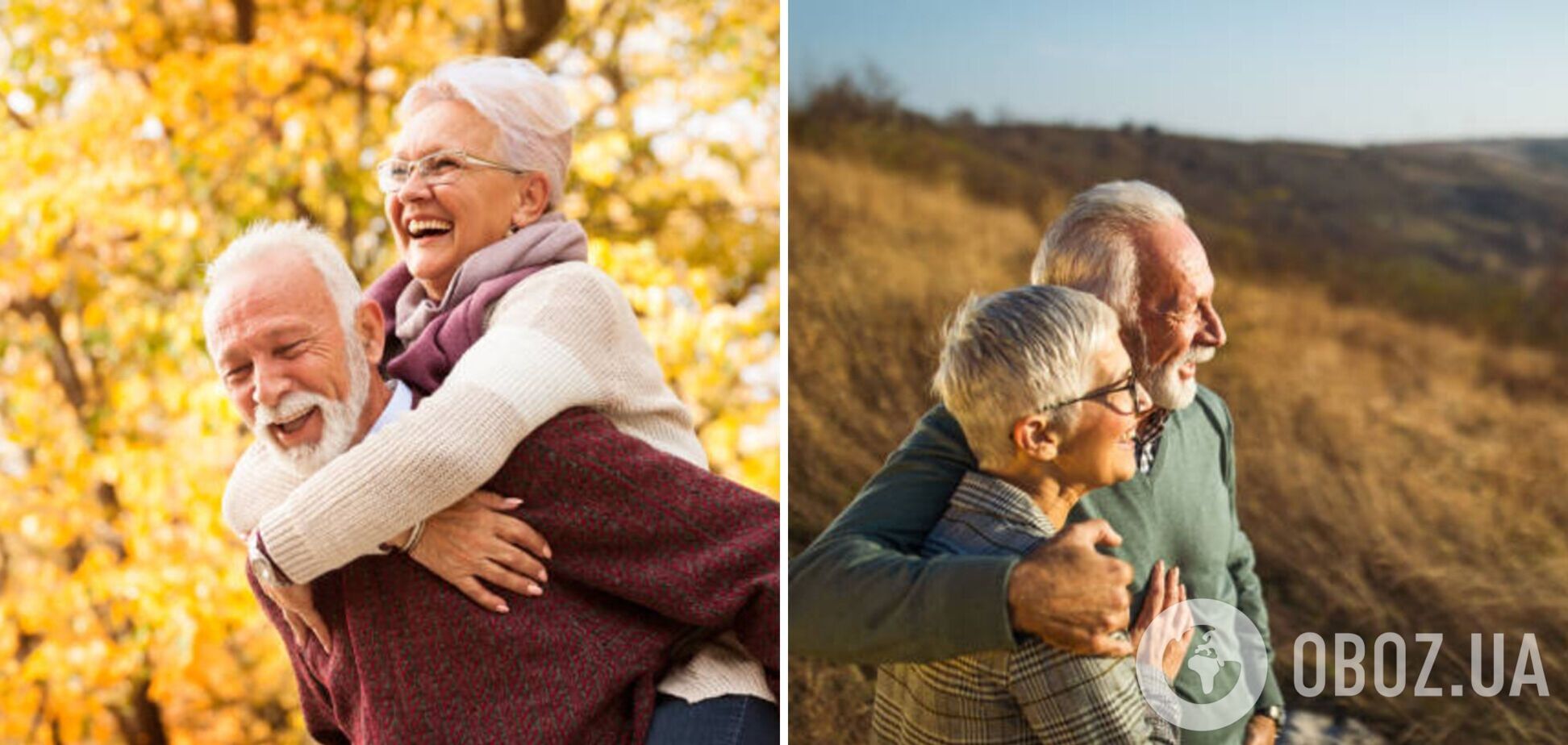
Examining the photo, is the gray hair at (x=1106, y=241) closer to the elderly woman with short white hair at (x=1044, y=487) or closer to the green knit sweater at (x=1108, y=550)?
the elderly woman with short white hair at (x=1044, y=487)

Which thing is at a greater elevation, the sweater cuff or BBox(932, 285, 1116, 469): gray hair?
BBox(932, 285, 1116, 469): gray hair

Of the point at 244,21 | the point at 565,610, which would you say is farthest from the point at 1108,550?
the point at 244,21

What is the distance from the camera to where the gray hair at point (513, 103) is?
8.39ft

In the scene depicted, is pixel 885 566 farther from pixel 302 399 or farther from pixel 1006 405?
pixel 302 399

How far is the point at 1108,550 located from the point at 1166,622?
134mm

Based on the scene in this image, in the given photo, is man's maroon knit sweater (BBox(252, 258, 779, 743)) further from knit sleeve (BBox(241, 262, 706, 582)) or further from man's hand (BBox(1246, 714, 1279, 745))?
man's hand (BBox(1246, 714, 1279, 745))

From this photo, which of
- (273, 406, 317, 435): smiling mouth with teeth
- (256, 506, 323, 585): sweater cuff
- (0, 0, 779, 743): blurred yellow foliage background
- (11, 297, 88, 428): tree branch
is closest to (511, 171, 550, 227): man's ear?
(273, 406, 317, 435): smiling mouth with teeth

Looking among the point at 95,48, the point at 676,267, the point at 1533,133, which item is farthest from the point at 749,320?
the point at 1533,133

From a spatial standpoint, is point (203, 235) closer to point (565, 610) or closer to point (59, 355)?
point (59, 355)

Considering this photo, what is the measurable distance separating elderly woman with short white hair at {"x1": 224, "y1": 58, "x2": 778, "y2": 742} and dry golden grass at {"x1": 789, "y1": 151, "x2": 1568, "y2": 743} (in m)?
0.42

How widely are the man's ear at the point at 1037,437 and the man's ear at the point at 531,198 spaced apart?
0.77 m

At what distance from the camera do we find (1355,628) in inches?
99.8

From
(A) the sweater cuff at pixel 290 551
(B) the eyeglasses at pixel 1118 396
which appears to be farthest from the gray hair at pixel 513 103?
(B) the eyeglasses at pixel 1118 396

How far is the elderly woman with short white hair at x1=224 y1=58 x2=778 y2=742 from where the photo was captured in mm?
2305
